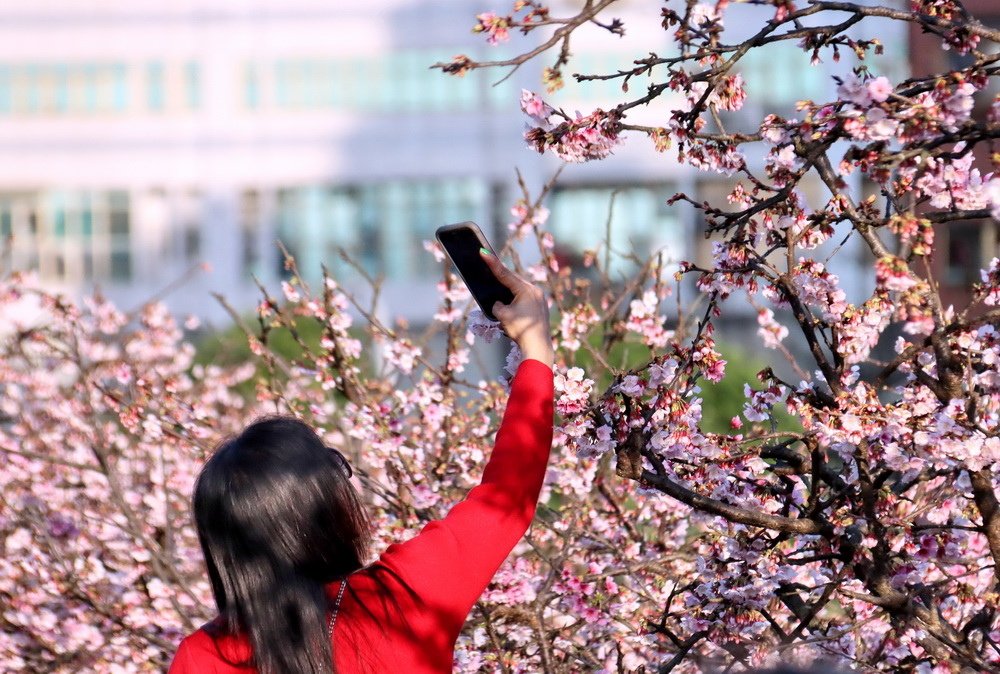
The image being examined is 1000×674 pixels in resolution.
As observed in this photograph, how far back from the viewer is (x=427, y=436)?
17.1 ft

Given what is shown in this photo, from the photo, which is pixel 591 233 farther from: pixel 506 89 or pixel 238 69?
pixel 238 69

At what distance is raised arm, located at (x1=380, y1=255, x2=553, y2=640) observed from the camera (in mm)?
2027

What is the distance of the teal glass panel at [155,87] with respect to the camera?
104ft

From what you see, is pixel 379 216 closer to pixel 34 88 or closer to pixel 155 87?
pixel 155 87

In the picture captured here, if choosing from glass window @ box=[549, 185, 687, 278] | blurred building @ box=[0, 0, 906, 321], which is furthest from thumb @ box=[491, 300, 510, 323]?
glass window @ box=[549, 185, 687, 278]

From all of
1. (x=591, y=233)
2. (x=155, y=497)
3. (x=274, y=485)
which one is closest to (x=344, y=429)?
(x=155, y=497)

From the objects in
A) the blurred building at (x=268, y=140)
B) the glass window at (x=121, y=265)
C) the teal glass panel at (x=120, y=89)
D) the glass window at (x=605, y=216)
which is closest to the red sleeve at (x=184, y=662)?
the blurred building at (x=268, y=140)

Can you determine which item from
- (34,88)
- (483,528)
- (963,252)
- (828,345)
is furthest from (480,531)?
(34,88)

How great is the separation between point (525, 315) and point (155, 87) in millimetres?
31513

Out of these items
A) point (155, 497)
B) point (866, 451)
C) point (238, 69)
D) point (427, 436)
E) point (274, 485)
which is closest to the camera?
point (274, 485)

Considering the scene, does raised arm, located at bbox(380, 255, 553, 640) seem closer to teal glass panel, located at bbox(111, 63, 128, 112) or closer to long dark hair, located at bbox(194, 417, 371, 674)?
long dark hair, located at bbox(194, 417, 371, 674)

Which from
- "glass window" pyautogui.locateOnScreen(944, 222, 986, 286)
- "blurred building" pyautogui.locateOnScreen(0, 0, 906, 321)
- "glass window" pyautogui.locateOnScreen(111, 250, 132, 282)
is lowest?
"glass window" pyautogui.locateOnScreen(111, 250, 132, 282)

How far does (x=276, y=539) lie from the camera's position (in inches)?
78.5

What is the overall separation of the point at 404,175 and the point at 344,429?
2711 cm
